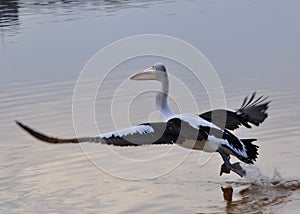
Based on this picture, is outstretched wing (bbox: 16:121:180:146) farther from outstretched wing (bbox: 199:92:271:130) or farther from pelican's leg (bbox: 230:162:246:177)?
pelican's leg (bbox: 230:162:246:177)

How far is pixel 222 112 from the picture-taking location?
8.83 m

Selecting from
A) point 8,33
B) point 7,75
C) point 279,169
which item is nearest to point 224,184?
point 279,169

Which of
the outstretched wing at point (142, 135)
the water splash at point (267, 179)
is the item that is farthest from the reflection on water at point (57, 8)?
the outstretched wing at point (142, 135)

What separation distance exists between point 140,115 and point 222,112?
2.90 metres

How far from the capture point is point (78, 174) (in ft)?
30.4

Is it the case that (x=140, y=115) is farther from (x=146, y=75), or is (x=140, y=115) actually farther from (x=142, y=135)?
(x=142, y=135)

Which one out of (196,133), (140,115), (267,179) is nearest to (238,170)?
(267,179)

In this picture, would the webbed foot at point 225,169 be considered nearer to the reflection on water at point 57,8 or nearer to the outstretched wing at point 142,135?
the outstretched wing at point 142,135

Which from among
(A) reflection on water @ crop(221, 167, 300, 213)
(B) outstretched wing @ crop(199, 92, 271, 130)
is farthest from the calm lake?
(B) outstretched wing @ crop(199, 92, 271, 130)

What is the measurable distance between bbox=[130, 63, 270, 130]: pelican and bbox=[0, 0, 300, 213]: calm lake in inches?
20.3

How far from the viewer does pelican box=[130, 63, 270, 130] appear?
8695 mm

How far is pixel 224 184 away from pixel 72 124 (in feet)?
10.8

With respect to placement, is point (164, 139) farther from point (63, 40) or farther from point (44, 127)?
point (63, 40)

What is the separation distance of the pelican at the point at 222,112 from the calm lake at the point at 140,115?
20.3 inches
